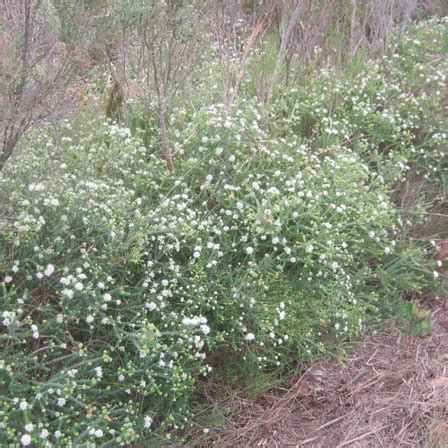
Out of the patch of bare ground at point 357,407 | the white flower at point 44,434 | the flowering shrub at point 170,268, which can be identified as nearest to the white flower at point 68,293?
the flowering shrub at point 170,268

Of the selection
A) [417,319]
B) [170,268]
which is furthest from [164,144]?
[417,319]

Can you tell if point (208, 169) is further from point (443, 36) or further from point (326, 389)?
point (443, 36)

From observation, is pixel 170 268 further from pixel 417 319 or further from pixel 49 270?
pixel 417 319

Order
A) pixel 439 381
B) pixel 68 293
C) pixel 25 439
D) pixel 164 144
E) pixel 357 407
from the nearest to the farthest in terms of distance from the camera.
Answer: pixel 25 439, pixel 68 293, pixel 357 407, pixel 439 381, pixel 164 144

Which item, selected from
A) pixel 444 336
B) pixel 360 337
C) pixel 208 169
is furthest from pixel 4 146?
pixel 444 336

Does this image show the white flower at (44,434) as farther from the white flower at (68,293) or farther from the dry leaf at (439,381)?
the dry leaf at (439,381)

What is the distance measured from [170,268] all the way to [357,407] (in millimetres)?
1224

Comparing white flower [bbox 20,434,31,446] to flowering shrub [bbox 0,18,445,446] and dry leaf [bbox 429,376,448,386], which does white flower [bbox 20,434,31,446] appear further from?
dry leaf [bbox 429,376,448,386]

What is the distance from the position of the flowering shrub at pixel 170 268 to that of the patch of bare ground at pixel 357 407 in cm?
18

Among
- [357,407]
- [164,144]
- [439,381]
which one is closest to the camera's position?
[357,407]

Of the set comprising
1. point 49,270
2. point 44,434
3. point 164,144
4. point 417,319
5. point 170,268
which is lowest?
point 417,319

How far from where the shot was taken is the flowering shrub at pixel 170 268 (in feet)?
7.88

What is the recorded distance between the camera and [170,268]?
2.73 m

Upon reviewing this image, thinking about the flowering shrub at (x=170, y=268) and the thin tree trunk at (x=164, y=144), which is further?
the thin tree trunk at (x=164, y=144)
